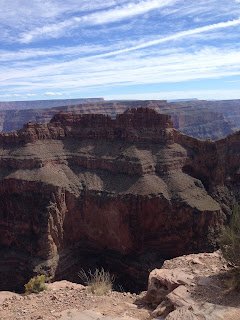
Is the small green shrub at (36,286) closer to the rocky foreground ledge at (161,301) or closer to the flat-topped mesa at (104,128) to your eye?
the rocky foreground ledge at (161,301)

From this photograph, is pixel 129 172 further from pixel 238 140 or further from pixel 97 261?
pixel 238 140

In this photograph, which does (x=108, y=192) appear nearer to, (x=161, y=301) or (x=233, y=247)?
(x=161, y=301)

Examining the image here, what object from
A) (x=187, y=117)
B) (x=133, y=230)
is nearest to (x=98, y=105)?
(x=187, y=117)

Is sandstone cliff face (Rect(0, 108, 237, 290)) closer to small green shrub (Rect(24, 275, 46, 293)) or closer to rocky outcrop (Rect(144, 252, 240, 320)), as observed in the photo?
small green shrub (Rect(24, 275, 46, 293))

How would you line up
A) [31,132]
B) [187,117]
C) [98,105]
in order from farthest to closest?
[98,105], [187,117], [31,132]

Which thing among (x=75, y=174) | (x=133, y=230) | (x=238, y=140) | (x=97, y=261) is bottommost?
(x=97, y=261)

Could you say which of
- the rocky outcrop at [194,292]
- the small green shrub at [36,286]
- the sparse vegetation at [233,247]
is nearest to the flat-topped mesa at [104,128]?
the small green shrub at [36,286]

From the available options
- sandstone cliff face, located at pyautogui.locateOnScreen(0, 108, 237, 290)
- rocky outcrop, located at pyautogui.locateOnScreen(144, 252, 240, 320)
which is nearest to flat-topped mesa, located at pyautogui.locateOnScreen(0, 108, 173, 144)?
sandstone cliff face, located at pyautogui.locateOnScreen(0, 108, 237, 290)
